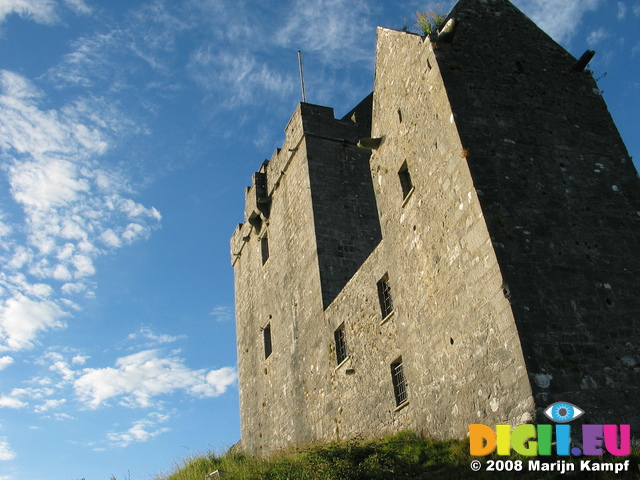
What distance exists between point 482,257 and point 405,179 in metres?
3.13

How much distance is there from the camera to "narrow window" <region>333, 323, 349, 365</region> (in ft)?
47.4

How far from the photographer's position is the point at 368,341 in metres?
13.1

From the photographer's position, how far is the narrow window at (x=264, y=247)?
20.5 metres

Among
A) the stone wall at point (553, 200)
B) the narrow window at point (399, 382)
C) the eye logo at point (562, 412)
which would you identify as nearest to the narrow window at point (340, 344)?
the narrow window at point (399, 382)

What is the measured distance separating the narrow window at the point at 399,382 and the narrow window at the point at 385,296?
1.01 metres

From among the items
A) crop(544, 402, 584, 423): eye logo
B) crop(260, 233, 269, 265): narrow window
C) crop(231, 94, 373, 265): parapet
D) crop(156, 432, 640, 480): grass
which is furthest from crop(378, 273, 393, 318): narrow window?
crop(260, 233, 269, 265): narrow window

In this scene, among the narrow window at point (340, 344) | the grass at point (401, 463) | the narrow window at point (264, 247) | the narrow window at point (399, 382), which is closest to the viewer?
the grass at point (401, 463)

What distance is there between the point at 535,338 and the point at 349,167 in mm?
11161

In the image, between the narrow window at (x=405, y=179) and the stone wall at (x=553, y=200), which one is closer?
the stone wall at (x=553, y=200)

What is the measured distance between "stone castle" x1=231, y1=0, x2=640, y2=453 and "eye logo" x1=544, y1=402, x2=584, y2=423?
9 cm

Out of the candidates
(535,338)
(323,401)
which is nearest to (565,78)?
(535,338)

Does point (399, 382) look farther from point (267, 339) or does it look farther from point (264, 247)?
point (264, 247)

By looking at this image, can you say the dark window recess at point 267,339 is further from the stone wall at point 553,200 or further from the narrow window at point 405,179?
the stone wall at point 553,200

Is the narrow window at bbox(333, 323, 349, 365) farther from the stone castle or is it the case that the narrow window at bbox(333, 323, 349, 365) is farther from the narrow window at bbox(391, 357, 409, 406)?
the narrow window at bbox(391, 357, 409, 406)
